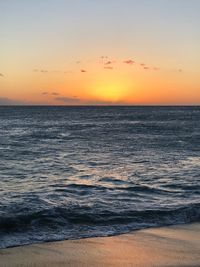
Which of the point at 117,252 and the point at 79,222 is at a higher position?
the point at 117,252

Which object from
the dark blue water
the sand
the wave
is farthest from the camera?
the dark blue water

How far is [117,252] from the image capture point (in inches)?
327

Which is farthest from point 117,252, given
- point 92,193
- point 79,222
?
point 92,193

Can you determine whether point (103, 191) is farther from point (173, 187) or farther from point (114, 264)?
point (114, 264)

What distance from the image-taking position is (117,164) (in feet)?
70.9

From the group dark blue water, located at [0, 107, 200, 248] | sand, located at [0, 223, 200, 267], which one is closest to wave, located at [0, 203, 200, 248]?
dark blue water, located at [0, 107, 200, 248]

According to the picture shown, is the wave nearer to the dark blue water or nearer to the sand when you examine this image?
the dark blue water

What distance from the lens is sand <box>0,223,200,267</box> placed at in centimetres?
762

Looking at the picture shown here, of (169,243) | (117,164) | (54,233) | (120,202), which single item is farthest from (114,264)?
(117,164)

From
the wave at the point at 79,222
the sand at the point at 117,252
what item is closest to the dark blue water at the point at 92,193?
the wave at the point at 79,222

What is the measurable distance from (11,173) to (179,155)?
33.5 ft

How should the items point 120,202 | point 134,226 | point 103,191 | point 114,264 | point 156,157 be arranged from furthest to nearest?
point 156,157
point 103,191
point 120,202
point 134,226
point 114,264

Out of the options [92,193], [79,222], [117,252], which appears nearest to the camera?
[117,252]

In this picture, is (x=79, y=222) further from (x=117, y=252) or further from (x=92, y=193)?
(x=92, y=193)
